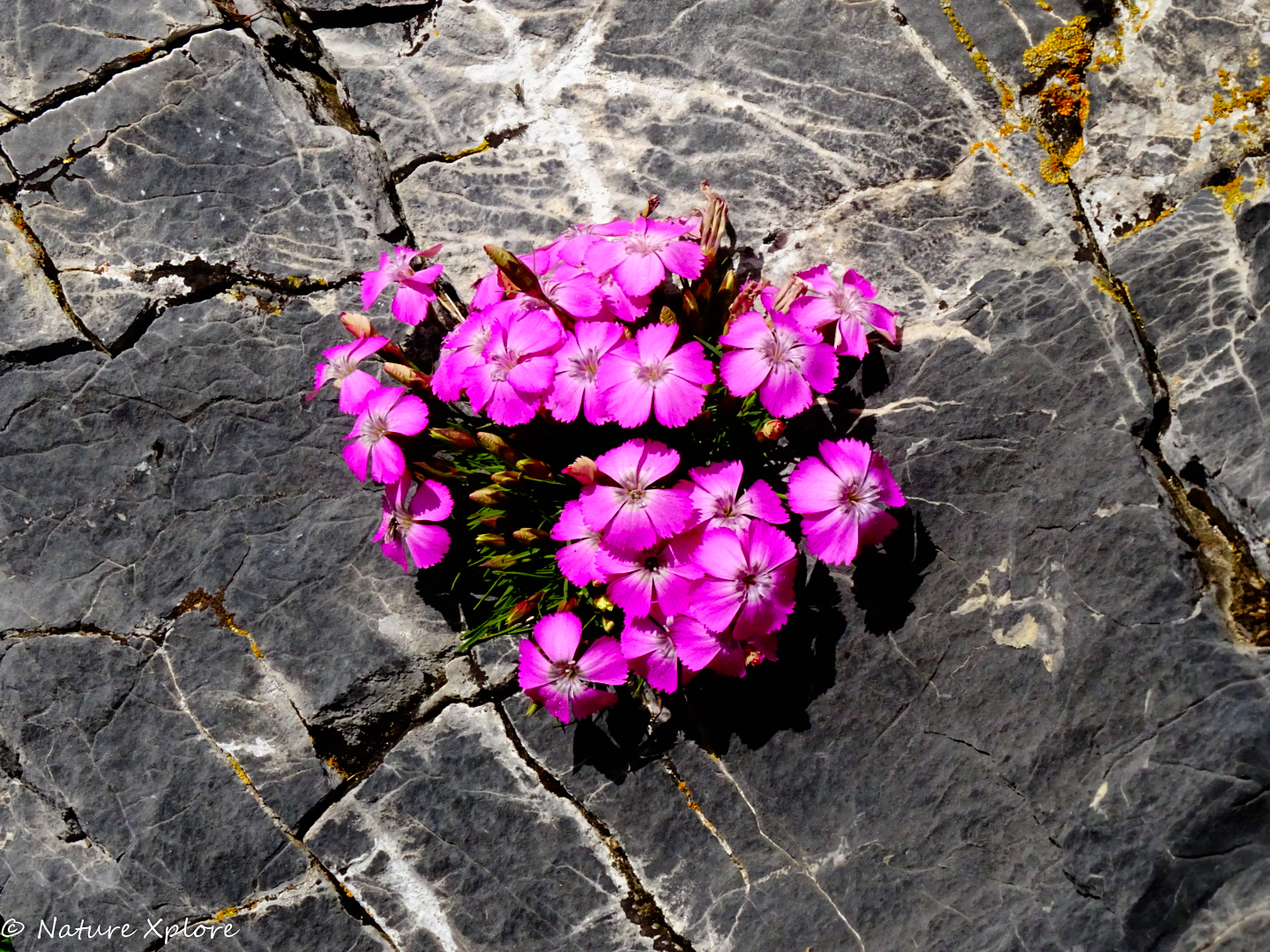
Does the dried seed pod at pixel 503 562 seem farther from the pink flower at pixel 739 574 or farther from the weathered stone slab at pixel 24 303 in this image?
the weathered stone slab at pixel 24 303

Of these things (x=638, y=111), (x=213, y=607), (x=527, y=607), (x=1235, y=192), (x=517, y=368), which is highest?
(x=1235, y=192)

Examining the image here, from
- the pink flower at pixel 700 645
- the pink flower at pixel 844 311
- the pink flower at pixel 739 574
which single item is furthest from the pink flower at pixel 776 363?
the pink flower at pixel 700 645

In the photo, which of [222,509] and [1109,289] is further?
[222,509]

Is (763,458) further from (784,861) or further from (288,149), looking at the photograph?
(288,149)

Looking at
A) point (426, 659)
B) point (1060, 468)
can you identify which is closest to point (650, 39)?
point (1060, 468)

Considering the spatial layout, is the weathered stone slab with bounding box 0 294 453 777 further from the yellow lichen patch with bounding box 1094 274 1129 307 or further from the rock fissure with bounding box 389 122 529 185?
the yellow lichen patch with bounding box 1094 274 1129 307

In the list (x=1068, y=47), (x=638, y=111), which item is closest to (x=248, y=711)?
(x=638, y=111)

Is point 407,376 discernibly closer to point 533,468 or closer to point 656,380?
point 533,468

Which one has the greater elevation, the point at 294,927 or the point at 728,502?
the point at 728,502
